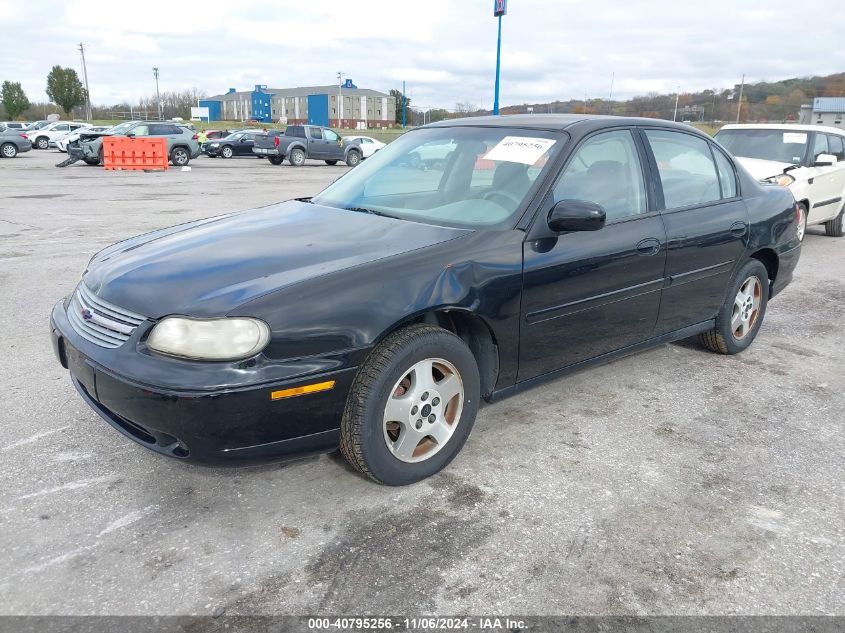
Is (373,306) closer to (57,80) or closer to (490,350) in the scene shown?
(490,350)

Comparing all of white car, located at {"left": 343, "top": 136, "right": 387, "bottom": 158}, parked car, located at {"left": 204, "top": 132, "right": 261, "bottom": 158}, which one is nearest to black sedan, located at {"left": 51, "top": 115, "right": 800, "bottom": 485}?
white car, located at {"left": 343, "top": 136, "right": 387, "bottom": 158}

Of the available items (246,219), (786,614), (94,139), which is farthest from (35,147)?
(786,614)

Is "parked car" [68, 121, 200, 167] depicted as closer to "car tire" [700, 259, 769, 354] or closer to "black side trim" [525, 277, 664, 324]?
"car tire" [700, 259, 769, 354]

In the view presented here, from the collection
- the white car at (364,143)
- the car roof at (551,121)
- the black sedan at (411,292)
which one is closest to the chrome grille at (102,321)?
the black sedan at (411,292)

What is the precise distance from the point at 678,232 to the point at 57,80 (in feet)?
328

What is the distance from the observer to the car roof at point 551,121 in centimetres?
380

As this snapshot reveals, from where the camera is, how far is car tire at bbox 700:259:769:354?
4.68 m

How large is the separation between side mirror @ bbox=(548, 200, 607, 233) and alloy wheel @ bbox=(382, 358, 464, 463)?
881 millimetres

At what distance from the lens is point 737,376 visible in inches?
180

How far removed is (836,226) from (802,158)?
2.02 m

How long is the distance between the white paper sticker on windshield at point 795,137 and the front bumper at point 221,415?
898 cm

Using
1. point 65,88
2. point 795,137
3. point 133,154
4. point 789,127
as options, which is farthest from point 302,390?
point 65,88

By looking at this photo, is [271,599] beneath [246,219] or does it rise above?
beneath

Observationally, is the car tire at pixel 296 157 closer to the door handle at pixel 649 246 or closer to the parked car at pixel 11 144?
the parked car at pixel 11 144
